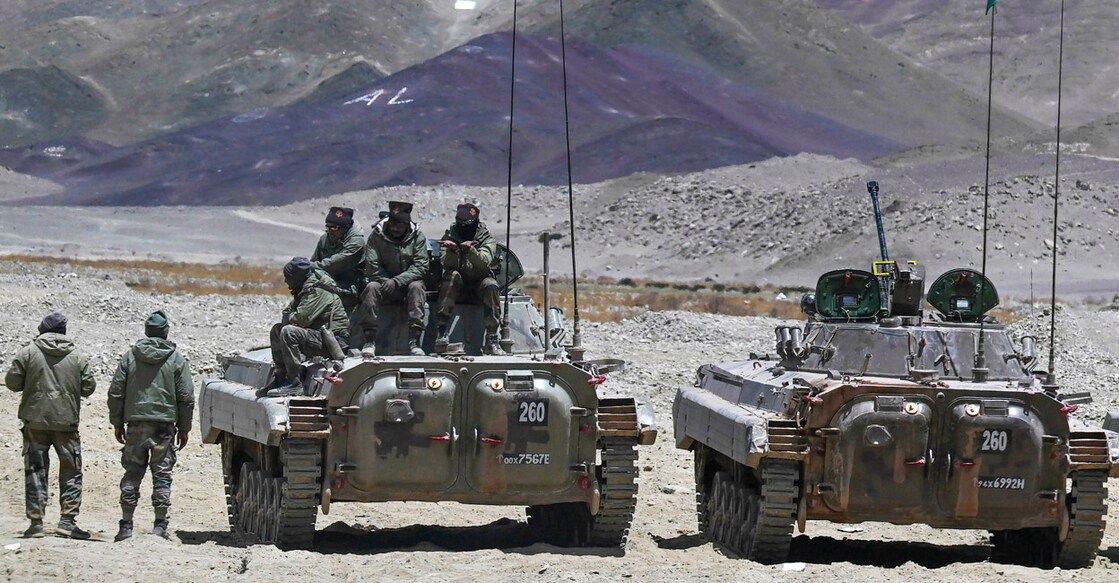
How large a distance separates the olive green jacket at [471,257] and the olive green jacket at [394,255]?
219mm

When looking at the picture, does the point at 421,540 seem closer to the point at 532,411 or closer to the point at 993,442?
the point at 532,411

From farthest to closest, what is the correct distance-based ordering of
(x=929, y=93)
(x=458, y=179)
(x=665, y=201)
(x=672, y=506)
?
(x=929, y=93)
(x=458, y=179)
(x=665, y=201)
(x=672, y=506)

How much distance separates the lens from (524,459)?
15.4m

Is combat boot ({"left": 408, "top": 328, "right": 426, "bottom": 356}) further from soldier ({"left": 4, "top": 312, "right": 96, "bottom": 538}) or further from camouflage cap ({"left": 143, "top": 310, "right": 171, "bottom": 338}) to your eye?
soldier ({"left": 4, "top": 312, "right": 96, "bottom": 538})

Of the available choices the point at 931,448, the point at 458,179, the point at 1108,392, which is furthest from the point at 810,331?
the point at 458,179

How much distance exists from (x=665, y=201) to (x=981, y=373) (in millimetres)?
92765

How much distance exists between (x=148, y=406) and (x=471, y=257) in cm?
335

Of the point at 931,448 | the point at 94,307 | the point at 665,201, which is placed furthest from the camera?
the point at 665,201

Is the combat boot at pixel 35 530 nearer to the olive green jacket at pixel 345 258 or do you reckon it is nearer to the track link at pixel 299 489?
the track link at pixel 299 489

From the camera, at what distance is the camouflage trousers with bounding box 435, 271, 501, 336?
17266 millimetres

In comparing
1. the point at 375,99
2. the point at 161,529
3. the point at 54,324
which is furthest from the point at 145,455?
the point at 375,99

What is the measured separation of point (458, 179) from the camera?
130500 mm

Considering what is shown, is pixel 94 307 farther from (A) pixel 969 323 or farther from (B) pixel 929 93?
(B) pixel 929 93

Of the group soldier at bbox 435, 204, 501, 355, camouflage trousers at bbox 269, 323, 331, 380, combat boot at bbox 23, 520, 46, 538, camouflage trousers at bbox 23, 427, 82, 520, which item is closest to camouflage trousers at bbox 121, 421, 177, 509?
camouflage trousers at bbox 23, 427, 82, 520
